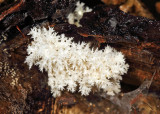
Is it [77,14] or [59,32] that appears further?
[77,14]

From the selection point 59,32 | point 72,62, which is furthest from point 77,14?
point 72,62

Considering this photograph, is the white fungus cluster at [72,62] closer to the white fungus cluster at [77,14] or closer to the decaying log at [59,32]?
the decaying log at [59,32]

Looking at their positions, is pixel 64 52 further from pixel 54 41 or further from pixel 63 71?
pixel 63 71

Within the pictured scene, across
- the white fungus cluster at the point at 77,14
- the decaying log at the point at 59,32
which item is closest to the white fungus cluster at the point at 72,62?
the decaying log at the point at 59,32

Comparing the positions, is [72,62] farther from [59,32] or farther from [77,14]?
[77,14]

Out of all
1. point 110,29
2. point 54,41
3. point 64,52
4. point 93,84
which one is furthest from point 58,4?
point 93,84

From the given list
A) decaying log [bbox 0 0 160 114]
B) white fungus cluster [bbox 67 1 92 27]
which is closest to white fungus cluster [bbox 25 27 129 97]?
decaying log [bbox 0 0 160 114]

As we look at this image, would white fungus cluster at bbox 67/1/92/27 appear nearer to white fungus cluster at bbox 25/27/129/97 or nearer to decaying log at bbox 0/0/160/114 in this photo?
decaying log at bbox 0/0/160/114
